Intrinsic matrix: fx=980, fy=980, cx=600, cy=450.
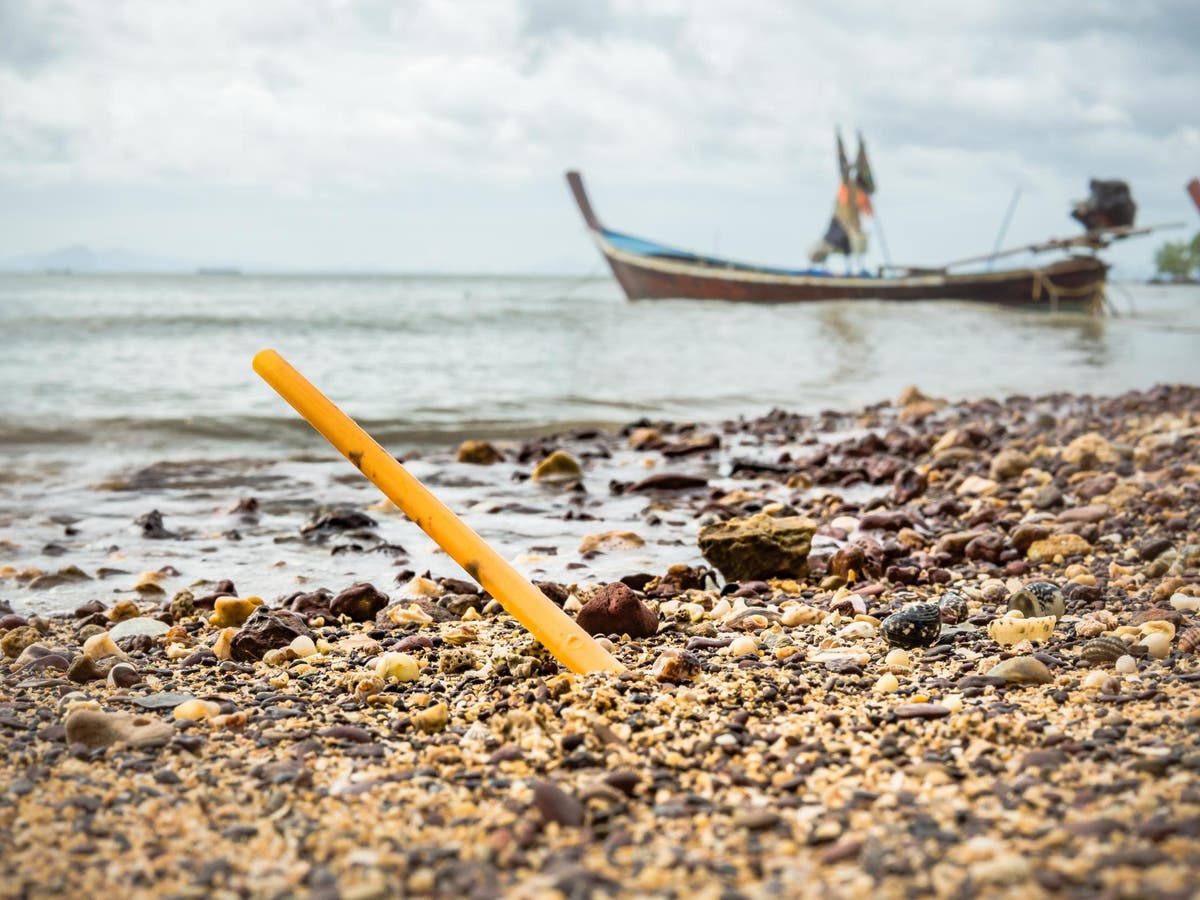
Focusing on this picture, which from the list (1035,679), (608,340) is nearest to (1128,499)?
(1035,679)

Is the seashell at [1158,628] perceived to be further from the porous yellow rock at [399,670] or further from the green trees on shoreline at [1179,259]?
the green trees on shoreline at [1179,259]

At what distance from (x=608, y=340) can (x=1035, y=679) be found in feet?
60.8

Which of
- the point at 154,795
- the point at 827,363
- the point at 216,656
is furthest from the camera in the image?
the point at 827,363

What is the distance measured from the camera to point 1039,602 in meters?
3.03

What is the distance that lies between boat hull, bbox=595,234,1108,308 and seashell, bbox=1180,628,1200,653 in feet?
113

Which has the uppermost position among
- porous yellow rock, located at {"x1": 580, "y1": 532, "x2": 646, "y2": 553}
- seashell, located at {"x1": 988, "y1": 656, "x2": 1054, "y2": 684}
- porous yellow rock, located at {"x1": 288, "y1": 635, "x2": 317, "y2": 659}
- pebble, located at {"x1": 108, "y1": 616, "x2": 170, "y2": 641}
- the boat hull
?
the boat hull

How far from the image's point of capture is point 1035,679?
2.35 metres

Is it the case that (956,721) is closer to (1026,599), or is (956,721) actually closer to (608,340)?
(1026,599)

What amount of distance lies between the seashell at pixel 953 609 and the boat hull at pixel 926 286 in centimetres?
3402

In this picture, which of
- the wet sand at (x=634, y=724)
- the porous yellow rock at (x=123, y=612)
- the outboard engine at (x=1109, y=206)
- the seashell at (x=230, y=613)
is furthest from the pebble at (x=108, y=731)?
the outboard engine at (x=1109, y=206)

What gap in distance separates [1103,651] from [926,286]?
36.1 metres

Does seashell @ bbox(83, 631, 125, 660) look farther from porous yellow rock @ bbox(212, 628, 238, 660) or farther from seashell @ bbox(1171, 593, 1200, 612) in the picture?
seashell @ bbox(1171, 593, 1200, 612)

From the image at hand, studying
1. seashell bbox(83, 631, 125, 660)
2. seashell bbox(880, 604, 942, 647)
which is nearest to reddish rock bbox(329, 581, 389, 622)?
seashell bbox(83, 631, 125, 660)

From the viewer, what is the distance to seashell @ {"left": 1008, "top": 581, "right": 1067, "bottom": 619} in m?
3.01
